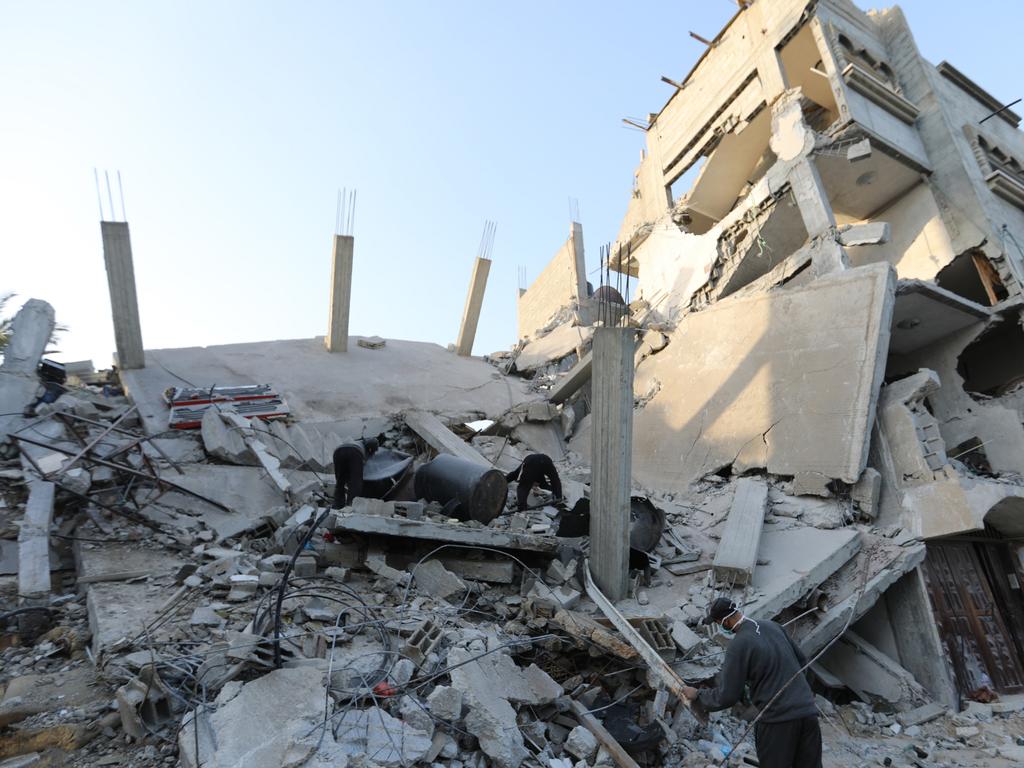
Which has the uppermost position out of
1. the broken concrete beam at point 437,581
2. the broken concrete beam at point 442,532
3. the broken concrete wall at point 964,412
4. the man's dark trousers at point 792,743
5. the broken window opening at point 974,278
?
the broken window opening at point 974,278

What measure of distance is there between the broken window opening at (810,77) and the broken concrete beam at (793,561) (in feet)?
31.0

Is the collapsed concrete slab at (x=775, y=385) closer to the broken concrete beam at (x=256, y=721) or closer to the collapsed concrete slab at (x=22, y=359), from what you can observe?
the broken concrete beam at (x=256, y=721)

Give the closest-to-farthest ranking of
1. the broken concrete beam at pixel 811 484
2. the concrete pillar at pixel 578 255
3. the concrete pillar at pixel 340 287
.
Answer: the broken concrete beam at pixel 811 484 < the concrete pillar at pixel 340 287 < the concrete pillar at pixel 578 255

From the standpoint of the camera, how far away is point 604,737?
13.0 feet

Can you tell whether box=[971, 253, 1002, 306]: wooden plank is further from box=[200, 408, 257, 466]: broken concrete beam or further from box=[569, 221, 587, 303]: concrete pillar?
box=[200, 408, 257, 466]: broken concrete beam

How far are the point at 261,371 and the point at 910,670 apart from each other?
1162 centimetres

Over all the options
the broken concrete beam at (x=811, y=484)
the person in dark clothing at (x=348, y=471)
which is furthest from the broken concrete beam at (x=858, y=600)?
the person in dark clothing at (x=348, y=471)

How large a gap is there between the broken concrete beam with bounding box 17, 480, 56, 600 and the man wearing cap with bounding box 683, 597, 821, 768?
5655 millimetres

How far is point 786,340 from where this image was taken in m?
8.30

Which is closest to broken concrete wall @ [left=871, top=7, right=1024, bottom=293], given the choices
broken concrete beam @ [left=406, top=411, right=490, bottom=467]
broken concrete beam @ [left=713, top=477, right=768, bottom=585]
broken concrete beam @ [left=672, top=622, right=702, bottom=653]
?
broken concrete beam @ [left=713, top=477, right=768, bottom=585]

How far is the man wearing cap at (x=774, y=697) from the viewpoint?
341 cm

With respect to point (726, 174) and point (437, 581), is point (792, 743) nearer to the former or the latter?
point (437, 581)

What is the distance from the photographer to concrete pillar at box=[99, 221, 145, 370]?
10.1 m

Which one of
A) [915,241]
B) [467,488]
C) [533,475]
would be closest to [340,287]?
[533,475]
